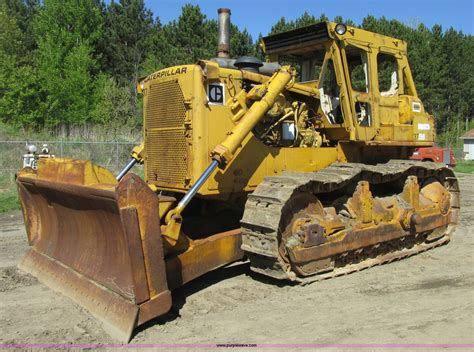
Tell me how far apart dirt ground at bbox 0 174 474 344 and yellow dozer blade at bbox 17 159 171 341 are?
0.17m

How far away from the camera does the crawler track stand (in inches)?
210

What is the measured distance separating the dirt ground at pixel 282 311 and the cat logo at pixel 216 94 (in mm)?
2093

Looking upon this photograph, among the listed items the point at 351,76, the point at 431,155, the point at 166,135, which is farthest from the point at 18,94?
the point at 166,135

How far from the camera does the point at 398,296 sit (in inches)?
213

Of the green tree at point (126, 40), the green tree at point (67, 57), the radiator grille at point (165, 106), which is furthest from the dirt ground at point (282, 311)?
the green tree at point (126, 40)

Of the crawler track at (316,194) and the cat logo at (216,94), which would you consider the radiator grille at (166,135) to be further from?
the crawler track at (316,194)

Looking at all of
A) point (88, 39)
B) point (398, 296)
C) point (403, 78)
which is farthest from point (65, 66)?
point (398, 296)

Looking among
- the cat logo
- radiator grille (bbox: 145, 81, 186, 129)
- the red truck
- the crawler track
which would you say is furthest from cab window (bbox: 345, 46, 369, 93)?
the red truck

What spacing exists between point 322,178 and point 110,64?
43.1 meters

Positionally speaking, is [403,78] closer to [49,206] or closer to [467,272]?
[467,272]

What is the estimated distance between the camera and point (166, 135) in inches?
233

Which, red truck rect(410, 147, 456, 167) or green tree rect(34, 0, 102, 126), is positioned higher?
green tree rect(34, 0, 102, 126)

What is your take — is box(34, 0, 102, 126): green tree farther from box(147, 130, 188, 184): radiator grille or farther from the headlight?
the headlight

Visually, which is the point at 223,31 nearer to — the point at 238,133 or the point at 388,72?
the point at 238,133
